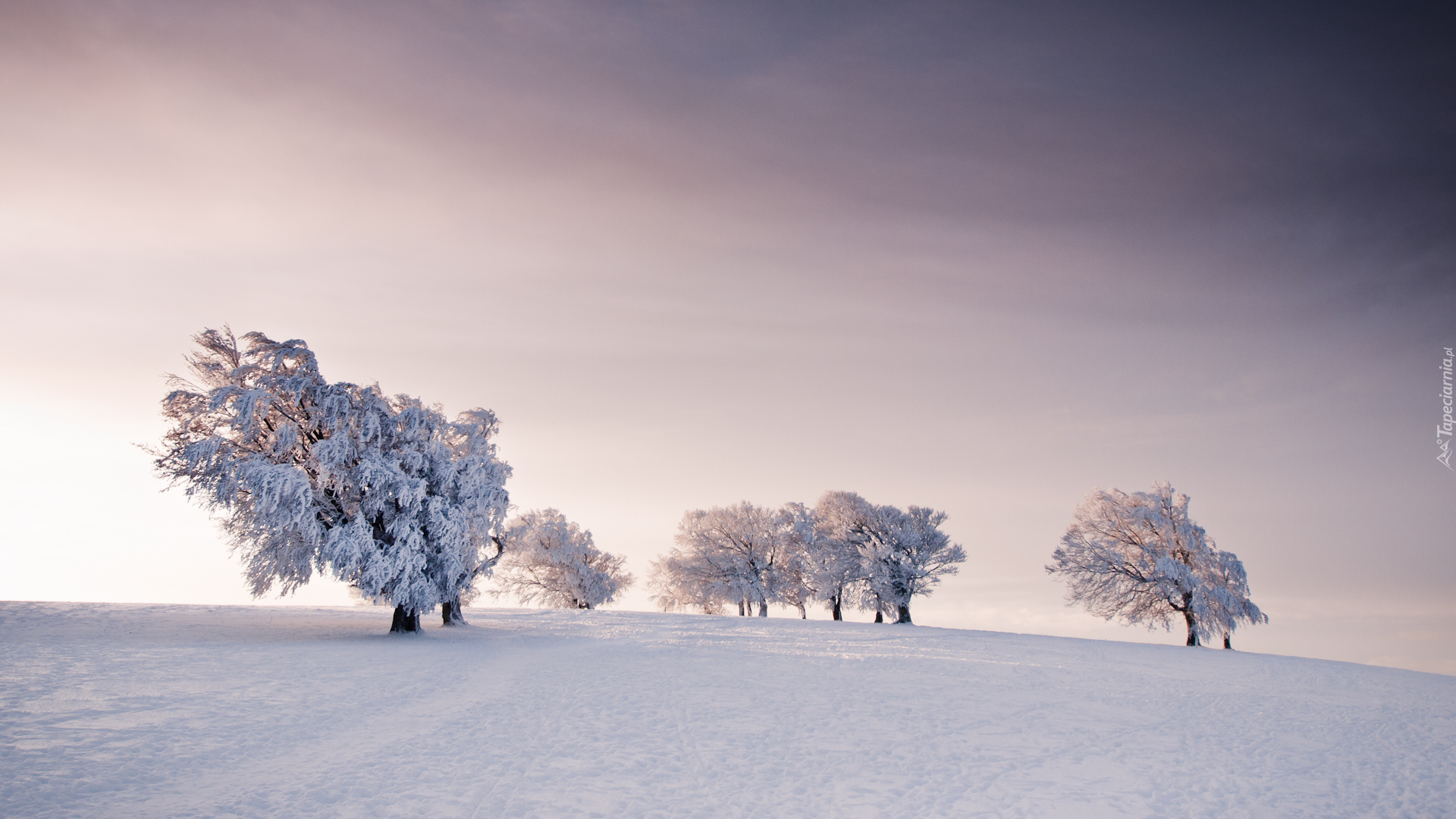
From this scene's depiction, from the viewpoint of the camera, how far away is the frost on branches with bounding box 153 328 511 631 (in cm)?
2630

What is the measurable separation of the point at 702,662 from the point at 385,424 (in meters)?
17.0

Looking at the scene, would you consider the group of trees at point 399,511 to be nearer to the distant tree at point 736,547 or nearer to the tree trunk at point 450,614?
the tree trunk at point 450,614

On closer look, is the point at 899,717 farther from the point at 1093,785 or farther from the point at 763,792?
the point at 763,792

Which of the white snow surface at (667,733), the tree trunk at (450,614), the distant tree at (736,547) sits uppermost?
the distant tree at (736,547)

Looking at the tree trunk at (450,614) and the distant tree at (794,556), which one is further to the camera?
the distant tree at (794,556)

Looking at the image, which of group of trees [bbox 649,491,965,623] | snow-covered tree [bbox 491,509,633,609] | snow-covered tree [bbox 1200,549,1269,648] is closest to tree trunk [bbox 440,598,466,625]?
snow-covered tree [bbox 491,509,633,609]

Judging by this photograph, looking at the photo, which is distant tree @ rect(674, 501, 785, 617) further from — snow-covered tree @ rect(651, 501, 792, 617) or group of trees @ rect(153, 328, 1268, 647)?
group of trees @ rect(153, 328, 1268, 647)

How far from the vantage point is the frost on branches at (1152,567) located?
37844 millimetres

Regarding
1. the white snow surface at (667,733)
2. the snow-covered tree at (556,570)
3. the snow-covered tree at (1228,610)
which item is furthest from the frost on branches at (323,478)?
the snow-covered tree at (1228,610)

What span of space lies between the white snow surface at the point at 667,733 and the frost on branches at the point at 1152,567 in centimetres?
1142

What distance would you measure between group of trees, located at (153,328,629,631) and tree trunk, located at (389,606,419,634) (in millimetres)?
64

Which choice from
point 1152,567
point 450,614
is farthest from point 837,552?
point 450,614

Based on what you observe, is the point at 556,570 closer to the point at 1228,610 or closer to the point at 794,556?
the point at 794,556

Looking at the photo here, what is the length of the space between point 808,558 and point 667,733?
39340 millimetres
